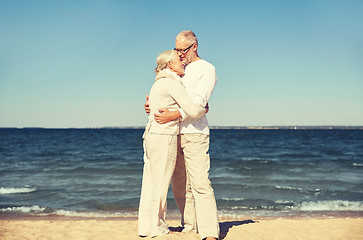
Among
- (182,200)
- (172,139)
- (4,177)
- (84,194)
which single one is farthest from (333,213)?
(4,177)

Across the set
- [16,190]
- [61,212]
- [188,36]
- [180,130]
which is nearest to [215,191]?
[61,212]

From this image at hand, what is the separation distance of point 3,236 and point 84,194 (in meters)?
4.89

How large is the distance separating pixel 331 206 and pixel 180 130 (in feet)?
20.4

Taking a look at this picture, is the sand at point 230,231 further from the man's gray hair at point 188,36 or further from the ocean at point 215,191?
the man's gray hair at point 188,36

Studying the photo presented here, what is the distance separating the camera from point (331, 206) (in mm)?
8328

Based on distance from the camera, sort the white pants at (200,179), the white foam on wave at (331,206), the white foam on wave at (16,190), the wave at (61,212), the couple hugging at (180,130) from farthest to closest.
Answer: the white foam on wave at (16,190) < the white foam on wave at (331,206) < the wave at (61,212) < the white pants at (200,179) < the couple hugging at (180,130)

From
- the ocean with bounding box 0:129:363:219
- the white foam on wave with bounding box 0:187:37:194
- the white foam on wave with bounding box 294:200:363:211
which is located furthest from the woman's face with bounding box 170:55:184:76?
the white foam on wave with bounding box 0:187:37:194

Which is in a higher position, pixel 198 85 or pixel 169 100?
pixel 198 85

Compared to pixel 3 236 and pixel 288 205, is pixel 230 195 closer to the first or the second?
pixel 288 205

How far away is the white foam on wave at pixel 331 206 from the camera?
805 centimetres

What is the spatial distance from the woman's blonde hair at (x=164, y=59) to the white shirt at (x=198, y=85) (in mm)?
246

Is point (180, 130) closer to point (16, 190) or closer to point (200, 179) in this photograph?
point (200, 179)

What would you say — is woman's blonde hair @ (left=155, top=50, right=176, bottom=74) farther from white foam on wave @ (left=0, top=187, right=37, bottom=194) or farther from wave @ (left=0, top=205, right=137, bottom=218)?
white foam on wave @ (left=0, top=187, right=37, bottom=194)

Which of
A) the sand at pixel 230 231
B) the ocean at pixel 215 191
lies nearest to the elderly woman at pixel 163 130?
the sand at pixel 230 231
